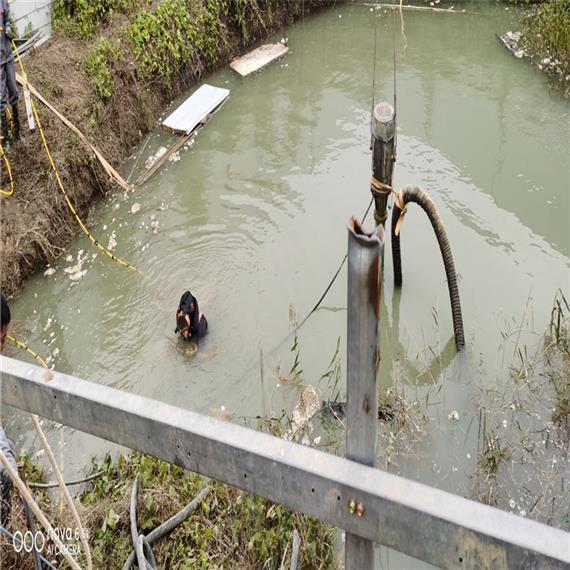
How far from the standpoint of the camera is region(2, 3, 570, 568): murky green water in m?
4.91

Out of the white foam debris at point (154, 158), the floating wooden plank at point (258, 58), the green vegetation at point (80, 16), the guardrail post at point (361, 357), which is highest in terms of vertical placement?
the guardrail post at point (361, 357)

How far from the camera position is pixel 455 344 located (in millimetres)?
4883

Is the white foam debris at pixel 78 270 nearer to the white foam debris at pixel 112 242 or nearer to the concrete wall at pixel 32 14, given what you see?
the white foam debris at pixel 112 242

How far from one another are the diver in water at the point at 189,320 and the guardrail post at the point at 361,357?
3894 millimetres

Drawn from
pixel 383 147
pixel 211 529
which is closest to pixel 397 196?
pixel 383 147

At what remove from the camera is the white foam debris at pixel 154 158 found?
7.11 meters

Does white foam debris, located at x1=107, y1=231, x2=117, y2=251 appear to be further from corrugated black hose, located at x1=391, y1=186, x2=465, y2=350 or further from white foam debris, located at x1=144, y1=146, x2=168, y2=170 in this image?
corrugated black hose, located at x1=391, y1=186, x2=465, y2=350

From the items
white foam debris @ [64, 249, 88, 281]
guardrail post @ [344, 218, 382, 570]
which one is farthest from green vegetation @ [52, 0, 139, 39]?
guardrail post @ [344, 218, 382, 570]

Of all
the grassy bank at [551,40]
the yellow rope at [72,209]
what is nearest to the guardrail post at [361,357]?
the yellow rope at [72,209]

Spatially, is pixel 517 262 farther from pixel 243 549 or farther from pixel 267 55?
pixel 267 55

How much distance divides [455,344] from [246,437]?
4.01 m

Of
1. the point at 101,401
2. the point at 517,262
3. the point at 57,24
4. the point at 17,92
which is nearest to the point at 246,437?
the point at 101,401

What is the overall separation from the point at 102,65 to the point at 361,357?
6.83 m

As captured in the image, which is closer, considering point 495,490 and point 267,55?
point 495,490
